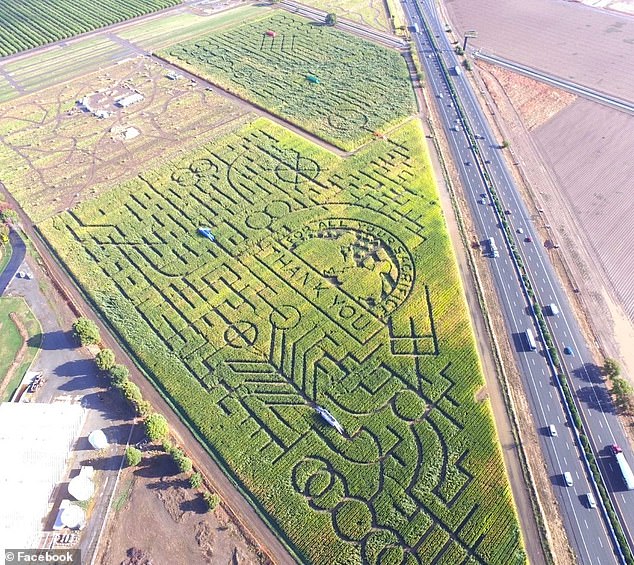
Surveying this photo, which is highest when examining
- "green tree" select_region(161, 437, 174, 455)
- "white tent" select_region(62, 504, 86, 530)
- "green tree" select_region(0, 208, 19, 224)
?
"green tree" select_region(0, 208, 19, 224)

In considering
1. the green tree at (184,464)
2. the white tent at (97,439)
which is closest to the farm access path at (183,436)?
the green tree at (184,464)

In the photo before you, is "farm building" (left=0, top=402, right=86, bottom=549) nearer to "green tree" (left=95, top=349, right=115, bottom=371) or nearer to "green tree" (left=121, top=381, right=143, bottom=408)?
"green tree" (left=95, top=349, right=115, bottom=371)

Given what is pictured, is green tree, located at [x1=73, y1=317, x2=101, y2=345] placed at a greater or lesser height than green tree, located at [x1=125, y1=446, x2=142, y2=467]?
greater

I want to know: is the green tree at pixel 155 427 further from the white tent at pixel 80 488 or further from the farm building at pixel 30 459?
the farm building at pixel 30 459

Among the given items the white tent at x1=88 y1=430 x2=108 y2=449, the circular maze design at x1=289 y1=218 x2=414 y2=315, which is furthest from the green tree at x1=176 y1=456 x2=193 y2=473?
the circular maze design at x1=289 y1=218 x2=414 y2=315

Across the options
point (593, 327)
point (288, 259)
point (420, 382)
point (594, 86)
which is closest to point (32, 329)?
point (288, 259)
